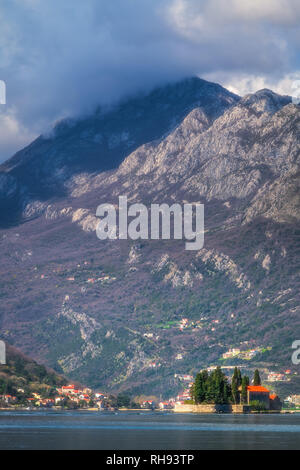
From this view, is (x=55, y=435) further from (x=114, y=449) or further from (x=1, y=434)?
(x=114, y=449)

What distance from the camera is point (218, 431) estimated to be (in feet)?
524
